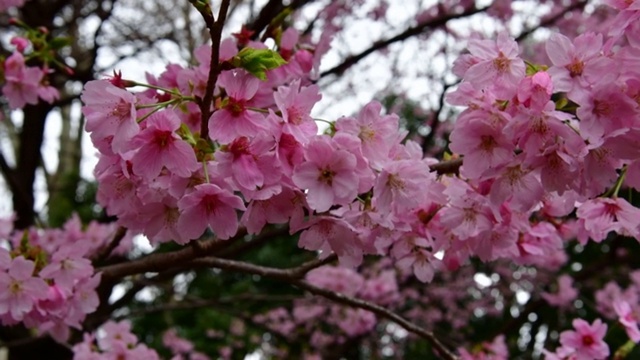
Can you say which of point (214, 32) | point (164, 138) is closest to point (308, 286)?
point (164, 138)

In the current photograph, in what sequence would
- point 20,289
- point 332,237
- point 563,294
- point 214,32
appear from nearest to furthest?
point 214,32 → point 332,237 → point 20,289 → point 563,294

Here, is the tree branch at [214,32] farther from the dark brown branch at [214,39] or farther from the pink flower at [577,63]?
the pink flower at [577,63]

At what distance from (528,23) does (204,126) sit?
448cm

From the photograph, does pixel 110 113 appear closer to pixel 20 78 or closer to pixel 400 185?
pixel 400 185

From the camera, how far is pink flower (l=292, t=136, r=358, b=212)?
1044 millimetres

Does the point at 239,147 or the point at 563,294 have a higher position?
the point at 239,147

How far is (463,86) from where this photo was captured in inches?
44.8

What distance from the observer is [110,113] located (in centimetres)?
108

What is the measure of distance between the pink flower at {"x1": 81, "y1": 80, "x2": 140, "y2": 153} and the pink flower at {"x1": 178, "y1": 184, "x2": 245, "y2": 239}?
0.48 feet

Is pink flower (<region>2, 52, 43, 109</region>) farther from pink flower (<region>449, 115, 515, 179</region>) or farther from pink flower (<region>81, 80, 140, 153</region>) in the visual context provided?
pink flower (<region>449, 115, 515, 179</region>)

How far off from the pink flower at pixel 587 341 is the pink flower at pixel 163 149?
4.32ft

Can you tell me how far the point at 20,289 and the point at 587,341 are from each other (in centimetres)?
155

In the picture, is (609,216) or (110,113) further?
(609,216)

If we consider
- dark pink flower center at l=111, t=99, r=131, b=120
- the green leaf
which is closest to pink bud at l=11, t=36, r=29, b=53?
dark pink flower center at l=111, t=99, r=131, b=120
